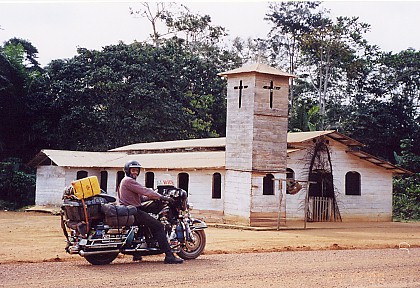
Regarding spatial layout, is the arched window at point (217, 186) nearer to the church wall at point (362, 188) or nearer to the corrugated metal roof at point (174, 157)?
the corrugated metal roof at point (174, 157)

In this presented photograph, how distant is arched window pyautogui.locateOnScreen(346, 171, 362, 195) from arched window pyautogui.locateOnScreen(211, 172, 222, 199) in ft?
18.0

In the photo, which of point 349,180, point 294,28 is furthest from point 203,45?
point 349,180

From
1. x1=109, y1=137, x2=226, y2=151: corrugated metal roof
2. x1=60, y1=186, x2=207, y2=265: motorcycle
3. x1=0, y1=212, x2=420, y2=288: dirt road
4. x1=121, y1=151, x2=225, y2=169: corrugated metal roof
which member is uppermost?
x1=109, y1=137, x2=226, y2=151: corrugated metal roof

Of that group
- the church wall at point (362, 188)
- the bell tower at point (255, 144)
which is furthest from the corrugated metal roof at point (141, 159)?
the church wall at point (362, 188)

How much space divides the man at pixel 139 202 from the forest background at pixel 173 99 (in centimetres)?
2384

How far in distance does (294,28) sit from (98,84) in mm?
17091

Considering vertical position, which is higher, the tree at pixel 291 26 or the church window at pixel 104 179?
the tree at pixel 291 26

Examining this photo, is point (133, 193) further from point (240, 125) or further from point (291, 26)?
point (291, 26)

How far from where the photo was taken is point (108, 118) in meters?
38.8

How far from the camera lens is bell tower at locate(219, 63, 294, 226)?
2284 centimetres

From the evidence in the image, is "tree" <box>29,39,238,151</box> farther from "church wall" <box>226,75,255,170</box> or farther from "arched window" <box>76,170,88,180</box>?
"church wall" <box>226,75,255,170</box>

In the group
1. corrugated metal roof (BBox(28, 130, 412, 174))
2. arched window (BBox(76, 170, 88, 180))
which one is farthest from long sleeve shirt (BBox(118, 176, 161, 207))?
arched window (BBox(76, 170, 88, 180))

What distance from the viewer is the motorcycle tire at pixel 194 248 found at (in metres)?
11.6

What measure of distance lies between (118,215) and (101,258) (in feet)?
2.53
